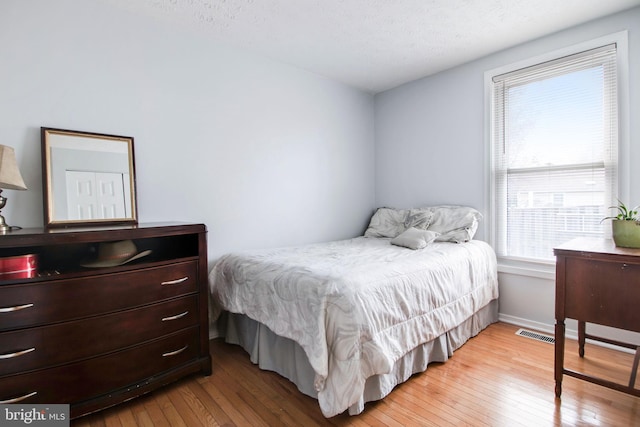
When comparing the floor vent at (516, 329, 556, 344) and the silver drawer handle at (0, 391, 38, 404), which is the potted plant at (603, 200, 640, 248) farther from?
the silver drawer handle at (0, 391, 38, 404)

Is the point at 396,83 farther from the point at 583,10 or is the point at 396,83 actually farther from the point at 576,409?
the point at 576,409

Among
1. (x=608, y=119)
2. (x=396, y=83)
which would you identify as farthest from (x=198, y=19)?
(x=608, y=119)

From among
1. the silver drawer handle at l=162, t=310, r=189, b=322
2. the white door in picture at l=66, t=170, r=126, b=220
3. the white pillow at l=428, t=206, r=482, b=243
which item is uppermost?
the white door in picture at l=66, t=170, r=126, b=220

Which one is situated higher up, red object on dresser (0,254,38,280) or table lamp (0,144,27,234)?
table lamp (0,144,27,234)

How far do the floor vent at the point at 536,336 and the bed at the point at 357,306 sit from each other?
251mm

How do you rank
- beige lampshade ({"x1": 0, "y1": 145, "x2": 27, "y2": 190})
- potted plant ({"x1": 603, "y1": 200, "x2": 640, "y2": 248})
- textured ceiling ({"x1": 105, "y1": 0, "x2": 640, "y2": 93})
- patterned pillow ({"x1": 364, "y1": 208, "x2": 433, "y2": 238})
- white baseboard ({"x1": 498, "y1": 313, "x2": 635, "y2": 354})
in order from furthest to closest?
patterned pillow ({"x1": 364, "y1": 208, "x2": 433, "y2": 238})
white baseboard ({"x1": 498, "y1": 313, "x2": 635, "y2": 354})
textured ceiling ({"x1": 105, "y1": 0, "x2": 640, "y2": 93})
potted plant ({"x1": 603, "y1": 200, "x2": 640, "y2": 248})
beige lampshade ({"x1": 0, "y1": 145, "x2": 27, "y2": 190})

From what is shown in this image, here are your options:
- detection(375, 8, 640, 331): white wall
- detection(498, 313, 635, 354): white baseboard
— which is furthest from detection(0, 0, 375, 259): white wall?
detection(498, 313, 635, 354): white baseboard

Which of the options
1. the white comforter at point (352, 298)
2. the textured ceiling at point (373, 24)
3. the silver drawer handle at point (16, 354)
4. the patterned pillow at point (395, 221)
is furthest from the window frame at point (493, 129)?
the silver drawer handle at point (16, 354)

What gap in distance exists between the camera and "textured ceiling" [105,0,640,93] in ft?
6.73

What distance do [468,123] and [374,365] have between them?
2.52 metres

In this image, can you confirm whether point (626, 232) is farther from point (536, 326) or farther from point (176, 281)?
point (176, 281)

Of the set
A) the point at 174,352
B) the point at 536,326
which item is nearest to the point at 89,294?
the point at 174,352

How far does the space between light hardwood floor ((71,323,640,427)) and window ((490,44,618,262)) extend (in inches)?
39.1

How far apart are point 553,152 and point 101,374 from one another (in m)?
3.48
